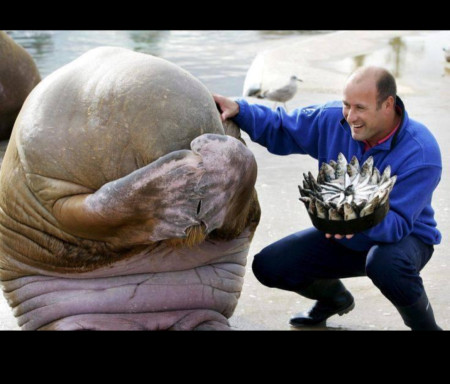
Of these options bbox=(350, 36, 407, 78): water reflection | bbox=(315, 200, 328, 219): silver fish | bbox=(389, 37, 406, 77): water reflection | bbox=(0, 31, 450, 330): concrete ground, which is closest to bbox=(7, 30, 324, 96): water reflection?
bbox=(0, 31, 450, 330): concrete ground

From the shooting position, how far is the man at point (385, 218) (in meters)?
3.55

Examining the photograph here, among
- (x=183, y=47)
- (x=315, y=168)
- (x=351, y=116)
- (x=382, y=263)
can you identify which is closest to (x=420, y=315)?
(x=382, y=263)

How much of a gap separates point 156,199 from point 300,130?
1195 millimetres

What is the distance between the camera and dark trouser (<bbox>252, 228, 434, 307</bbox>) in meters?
3.53

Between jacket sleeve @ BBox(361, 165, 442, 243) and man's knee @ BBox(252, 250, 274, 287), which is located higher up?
jacket sleeve @ BBox(361, 165, 442, 243)

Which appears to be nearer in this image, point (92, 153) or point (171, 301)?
point (92, 153)

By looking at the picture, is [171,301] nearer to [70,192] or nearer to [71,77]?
[70,192]

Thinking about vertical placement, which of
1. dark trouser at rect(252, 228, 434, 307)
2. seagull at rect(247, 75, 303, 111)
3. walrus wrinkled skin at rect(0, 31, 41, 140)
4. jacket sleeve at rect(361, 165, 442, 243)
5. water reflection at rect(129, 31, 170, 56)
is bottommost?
water reflection at rect(129, 31, 170, 56)

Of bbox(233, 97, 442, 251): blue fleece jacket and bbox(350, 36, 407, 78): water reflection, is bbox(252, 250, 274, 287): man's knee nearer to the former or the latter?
bbox(233, 97, 442, 251): blue fleece jacket

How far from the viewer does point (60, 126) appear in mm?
3365

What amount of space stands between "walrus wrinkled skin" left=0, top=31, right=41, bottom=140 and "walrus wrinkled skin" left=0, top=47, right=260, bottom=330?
396 cm

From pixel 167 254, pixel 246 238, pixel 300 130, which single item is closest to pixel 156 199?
pixel 167 254

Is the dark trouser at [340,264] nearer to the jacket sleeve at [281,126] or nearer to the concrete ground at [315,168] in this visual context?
the concrete ground at [315,168]

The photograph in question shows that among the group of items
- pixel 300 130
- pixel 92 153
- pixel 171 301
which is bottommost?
pixel 171 301
